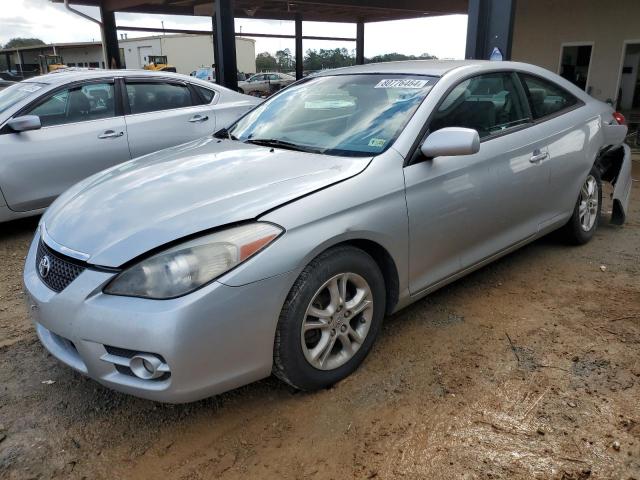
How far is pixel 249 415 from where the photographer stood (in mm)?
2486

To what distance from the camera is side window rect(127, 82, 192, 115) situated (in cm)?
563

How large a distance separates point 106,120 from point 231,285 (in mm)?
3971

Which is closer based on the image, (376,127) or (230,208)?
(230,208)

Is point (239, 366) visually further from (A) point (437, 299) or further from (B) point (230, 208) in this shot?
(A) point (437, 299)

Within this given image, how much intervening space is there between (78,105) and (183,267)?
3.93m

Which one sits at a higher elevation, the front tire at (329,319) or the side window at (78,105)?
the side window at (78,105)

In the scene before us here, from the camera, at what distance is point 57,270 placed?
235cm

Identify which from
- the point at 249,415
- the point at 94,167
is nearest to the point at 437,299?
the point at 249,415

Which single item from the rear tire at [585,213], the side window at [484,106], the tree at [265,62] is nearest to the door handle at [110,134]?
the side window at [484,106]

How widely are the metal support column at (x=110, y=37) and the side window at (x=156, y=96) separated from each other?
409 inches

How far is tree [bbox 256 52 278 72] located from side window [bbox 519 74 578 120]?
72.2 metres

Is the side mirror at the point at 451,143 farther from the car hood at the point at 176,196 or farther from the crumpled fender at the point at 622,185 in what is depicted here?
the crumpled fender at the point at 622,185

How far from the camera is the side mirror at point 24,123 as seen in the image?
4.76m

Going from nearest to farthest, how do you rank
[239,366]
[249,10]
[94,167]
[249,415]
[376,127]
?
[239,366]
[249,415]
[376,127]
[94,167]
[249,10]
